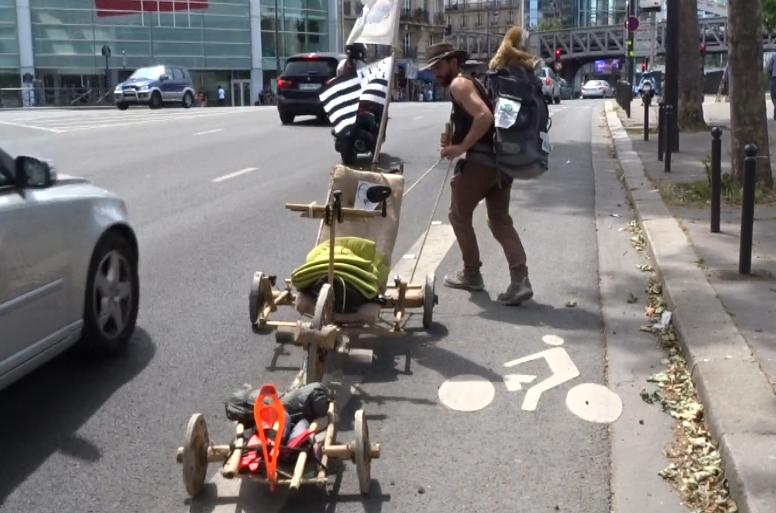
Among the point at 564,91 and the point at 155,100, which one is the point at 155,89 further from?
the point at 564,91

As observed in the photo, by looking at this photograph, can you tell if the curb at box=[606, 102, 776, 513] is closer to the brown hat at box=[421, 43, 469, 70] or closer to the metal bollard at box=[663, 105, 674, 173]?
the brown hat at box=[421, 43, 469, 70]

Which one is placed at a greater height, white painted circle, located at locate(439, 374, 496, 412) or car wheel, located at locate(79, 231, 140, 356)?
car wheel, located at locate(79, 231, 140, 356)

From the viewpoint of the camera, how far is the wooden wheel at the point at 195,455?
394cm

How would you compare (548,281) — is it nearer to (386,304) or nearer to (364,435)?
(386,304)

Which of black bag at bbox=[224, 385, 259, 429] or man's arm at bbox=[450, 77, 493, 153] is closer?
black bag at bbox=[224, 385, 259, 429]

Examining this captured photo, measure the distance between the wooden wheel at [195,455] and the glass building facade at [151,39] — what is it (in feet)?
170

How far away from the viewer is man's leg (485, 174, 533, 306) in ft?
23.2

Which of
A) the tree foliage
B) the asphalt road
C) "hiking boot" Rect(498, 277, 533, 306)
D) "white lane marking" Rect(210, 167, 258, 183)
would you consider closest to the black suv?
"white lane marking" Rect(210, 167, 258, 183)

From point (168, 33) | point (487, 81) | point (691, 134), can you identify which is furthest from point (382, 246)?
point (168, 33)

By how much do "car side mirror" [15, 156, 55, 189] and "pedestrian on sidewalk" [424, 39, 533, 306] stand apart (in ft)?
8.47

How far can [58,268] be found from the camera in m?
5.02

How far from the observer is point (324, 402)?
14.2 feet

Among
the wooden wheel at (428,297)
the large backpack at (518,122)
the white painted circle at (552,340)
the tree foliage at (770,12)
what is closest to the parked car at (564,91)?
the tree foliage at (770,12)

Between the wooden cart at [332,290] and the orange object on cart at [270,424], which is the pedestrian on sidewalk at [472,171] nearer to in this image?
the wooden cart at [332,290]
